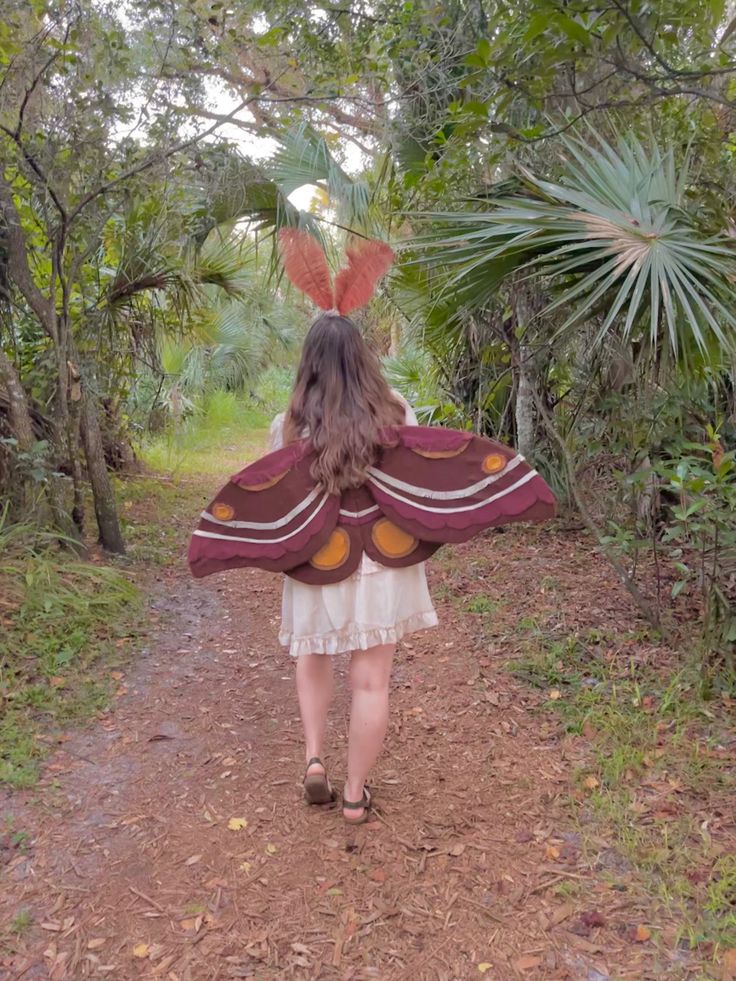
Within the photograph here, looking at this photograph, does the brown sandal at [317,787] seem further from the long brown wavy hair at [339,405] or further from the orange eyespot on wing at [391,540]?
the long brown wavy hair at [339,405]

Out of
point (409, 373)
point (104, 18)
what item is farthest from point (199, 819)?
point (409, 373)

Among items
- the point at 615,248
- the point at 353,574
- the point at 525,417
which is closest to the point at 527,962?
the point at 353,574

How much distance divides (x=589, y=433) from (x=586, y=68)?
1.96 meters

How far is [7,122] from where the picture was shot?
426cm

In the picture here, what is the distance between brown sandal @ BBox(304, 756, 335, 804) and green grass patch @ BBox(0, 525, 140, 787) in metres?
1.11

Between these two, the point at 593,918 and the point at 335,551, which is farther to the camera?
the point at 335,551

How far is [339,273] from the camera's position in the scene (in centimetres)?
257

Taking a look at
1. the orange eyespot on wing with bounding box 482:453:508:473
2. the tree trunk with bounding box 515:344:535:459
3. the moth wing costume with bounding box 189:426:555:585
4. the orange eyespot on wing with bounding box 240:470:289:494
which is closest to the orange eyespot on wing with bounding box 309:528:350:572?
the moth wing costume with bounding box 189:426:555:585

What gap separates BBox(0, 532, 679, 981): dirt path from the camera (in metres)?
2.08

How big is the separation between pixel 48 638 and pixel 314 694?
1993 mm

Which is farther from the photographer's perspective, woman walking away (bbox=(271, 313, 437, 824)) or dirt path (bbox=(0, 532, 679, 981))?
woman walking away (bbox=(271, 313, 437, 824))

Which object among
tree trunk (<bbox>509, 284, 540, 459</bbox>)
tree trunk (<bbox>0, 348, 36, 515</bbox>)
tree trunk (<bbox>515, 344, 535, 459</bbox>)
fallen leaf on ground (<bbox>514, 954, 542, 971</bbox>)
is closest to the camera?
fallen leaf on ground (<bbox>514, 954, 542, 971</bbox>)

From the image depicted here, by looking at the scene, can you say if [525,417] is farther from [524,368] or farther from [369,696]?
[369,696]

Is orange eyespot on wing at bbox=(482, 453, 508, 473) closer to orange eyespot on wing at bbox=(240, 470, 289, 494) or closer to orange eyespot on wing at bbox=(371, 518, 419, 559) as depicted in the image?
orange eyespot on wing at bbox=(371, 518, 419, 559)
